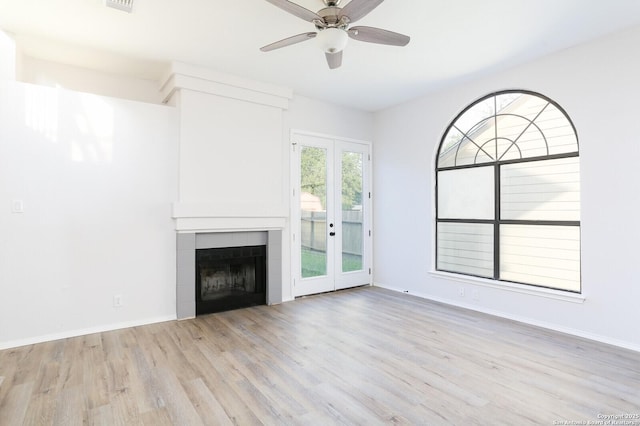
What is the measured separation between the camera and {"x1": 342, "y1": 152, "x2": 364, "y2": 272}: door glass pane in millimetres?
5652

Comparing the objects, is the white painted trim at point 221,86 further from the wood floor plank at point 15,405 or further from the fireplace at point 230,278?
the wood floor plank at point 15,405

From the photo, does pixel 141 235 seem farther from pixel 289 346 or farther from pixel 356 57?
pixel 356 57

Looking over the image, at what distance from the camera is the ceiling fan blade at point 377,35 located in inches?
103

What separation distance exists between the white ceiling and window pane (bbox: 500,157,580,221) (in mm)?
1219

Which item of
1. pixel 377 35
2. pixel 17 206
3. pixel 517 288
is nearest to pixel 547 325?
pixel 517 288

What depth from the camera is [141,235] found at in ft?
12.9

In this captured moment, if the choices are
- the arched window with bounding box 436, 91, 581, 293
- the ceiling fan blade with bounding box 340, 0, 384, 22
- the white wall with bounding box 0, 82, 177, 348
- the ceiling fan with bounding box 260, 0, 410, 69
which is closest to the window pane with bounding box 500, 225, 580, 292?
the arched window with bounding box 436, 91, 581, 293

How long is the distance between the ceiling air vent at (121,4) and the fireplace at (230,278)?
102 inches

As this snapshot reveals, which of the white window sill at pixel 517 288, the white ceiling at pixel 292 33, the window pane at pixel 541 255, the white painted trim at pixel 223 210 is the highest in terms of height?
the white ceiling at pixel 292 33

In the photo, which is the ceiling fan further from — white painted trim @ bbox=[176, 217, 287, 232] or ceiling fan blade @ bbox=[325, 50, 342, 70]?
white painted trim @ bbox=[176, 217, 287, 232]

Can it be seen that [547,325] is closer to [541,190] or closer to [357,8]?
[541,190]

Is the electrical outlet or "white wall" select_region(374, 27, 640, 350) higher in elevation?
"white wall" select_region(374, 27, 640, 350)

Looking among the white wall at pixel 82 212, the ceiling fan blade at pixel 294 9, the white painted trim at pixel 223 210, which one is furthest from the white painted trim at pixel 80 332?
the ceiling fan blade at pixel 294 9

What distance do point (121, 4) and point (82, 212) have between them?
6.75 feet
